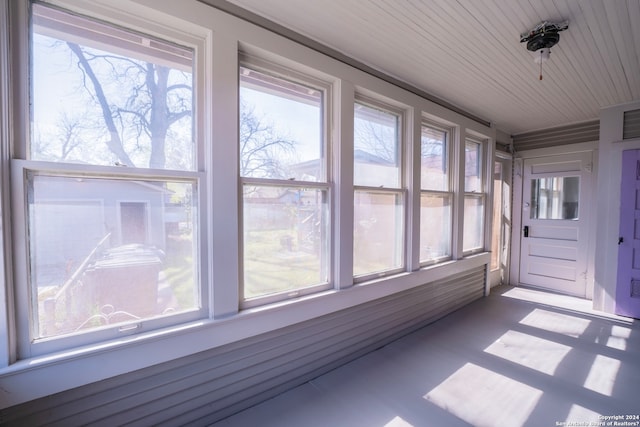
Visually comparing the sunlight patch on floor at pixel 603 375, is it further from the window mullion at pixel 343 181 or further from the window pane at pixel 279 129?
the window pane at pixel 279 129

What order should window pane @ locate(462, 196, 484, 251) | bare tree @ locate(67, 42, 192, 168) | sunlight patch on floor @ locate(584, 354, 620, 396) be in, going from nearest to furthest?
bare tree @ locate(67, 42, 192, 168) < sunlight patch on floor @ locate(584, 354, 620, 396) < window pane @ locate(462, 196, 484, 251)

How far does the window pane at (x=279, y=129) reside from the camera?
1.88 metres

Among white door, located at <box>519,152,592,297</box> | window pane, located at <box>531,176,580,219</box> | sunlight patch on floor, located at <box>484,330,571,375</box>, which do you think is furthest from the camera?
window pane, located at <box>531,176,580,219</box>

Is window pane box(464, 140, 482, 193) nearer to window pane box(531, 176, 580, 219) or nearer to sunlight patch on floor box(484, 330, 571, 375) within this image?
window pane box(531, 176, 580, 219)

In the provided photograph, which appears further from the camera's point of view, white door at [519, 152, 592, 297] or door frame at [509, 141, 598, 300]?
white door at [519, 152, 592, 297]

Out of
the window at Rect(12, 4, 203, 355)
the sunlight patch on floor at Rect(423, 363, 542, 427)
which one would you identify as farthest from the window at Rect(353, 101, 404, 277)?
the window at Rect(12, 4, 203, 355)

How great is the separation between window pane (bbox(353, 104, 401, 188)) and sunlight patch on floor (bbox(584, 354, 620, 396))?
7.36 feet

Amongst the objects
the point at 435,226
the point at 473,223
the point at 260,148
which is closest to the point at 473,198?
the point at 473,223

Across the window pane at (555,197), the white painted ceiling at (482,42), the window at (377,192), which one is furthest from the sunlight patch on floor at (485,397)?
the window pane at (555,197)

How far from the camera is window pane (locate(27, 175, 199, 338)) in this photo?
1.30 metres

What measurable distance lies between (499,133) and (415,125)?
2.54 metres

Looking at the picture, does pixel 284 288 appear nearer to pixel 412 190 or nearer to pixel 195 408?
pixel 195 408

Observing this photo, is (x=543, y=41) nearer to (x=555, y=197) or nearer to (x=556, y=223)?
(x=555, y=197)

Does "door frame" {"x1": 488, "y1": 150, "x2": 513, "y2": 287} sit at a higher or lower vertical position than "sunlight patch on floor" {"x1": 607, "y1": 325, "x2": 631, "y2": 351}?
higher
